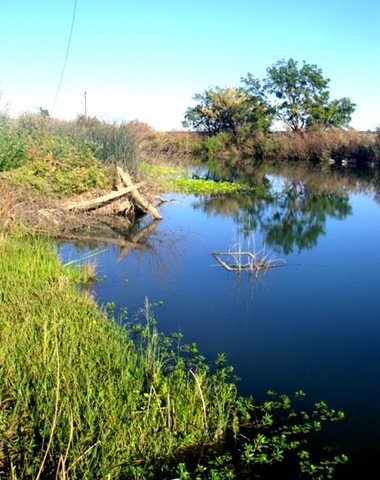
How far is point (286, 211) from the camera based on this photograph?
14469mm

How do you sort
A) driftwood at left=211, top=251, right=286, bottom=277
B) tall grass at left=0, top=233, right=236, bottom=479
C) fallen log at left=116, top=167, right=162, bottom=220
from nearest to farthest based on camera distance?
tall grass at left=0, top=233, right=236, bottom=479 < driftwood at left=211, top=251, right=286, bottom=277 < fallen log at left=116, top=167, right=162, bottom=220

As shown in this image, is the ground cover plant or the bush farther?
the bush

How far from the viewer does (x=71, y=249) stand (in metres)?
9.27

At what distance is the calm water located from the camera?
15.2 ft

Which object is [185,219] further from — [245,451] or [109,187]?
[245,451]

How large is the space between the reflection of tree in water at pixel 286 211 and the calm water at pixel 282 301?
0.07m

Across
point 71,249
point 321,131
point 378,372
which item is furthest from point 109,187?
point 321,131

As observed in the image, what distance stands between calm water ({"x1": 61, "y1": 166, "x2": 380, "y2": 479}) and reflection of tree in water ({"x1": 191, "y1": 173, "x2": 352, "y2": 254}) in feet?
0.24

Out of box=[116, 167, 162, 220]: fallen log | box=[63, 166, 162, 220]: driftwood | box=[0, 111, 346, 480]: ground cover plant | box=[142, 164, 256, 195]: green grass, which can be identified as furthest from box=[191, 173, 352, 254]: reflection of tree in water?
box=[0, 111, 346, 480]: ground cover plant

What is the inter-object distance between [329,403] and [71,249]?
5892 millimetres

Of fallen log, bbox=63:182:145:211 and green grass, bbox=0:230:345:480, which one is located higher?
fallen log, bbox=63:182:145:211

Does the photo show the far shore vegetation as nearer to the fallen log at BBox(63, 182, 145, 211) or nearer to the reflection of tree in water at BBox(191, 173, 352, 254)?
the fallen log at BBox(63, 182, 145, 211)

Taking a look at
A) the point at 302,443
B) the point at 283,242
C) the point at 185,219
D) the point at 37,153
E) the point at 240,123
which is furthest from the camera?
the point at 240,123

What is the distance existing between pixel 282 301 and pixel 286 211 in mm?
7830
